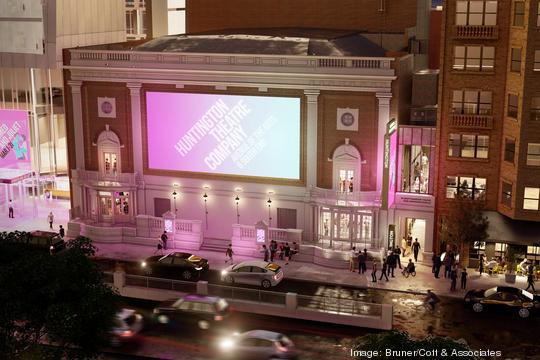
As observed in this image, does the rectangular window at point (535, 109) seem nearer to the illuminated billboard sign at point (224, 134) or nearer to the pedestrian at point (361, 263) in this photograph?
the pedestrian at point (361, 263)

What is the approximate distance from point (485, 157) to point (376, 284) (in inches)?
421

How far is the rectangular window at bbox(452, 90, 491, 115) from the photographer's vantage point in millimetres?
46875

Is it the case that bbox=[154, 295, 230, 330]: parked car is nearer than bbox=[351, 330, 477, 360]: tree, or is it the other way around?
bbox=[351, 330, 477, 360]: tree

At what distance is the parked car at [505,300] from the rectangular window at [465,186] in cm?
885

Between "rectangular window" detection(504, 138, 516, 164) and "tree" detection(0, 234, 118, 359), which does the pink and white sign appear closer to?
"tree" detection(0, 234, 118, 359)

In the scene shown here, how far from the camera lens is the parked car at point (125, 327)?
35.7m

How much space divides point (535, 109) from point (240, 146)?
1834 cm

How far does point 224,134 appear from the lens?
1983 inches

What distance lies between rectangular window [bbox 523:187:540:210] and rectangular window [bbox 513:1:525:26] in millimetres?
9753

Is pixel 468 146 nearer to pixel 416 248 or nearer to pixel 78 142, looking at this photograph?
pixel 416 248

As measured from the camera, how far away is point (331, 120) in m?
48.4

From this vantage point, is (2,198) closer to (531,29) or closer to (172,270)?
(172,270)

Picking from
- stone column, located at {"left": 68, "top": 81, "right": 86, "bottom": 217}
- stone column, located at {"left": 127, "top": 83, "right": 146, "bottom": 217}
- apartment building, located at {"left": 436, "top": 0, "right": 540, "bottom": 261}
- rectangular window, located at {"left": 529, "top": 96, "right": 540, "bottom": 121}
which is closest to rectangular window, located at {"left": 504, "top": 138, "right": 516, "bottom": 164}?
apartment building, located at {"left": 436, "top": 0, "right": 540, "bottom": 261}

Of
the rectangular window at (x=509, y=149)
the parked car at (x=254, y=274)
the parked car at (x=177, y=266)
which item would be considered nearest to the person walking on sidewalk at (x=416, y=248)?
the rectangular window at (x=509, y=149)
